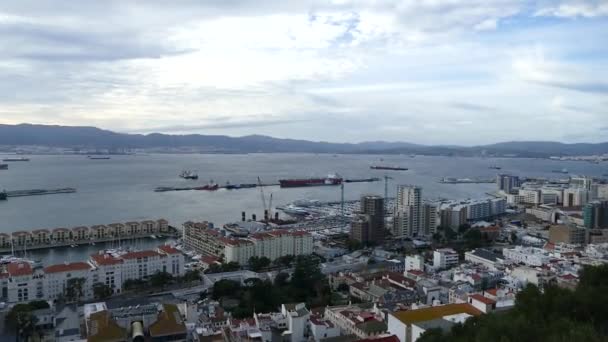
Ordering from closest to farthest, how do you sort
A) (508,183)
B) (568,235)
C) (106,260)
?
(106,260) → (568,235) → (508,183)

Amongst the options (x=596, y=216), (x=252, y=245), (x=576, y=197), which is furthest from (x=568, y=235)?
(x=576, y=197)

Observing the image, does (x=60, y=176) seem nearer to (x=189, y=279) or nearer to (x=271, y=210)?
(x=271, y=210)

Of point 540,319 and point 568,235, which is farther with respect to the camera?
point 568,235

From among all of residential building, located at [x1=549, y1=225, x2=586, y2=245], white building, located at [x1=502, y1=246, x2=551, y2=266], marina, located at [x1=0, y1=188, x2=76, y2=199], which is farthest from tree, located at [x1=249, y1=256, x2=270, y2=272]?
marina, located at [x1=0, y1=188, x2=76, y2=199]

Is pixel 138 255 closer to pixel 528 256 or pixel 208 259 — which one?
pixel 208 259

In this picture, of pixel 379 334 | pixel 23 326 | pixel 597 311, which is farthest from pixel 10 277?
pixel 597 311
